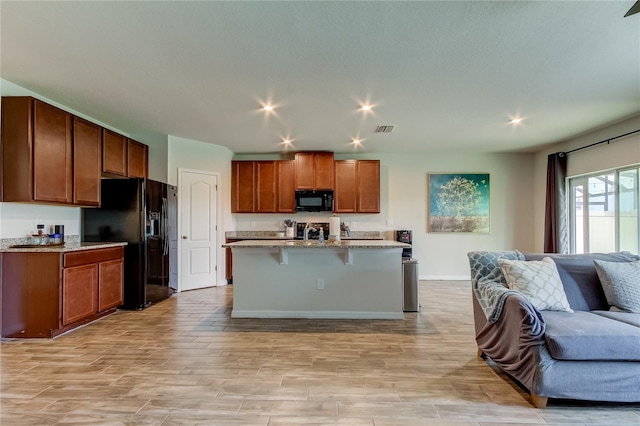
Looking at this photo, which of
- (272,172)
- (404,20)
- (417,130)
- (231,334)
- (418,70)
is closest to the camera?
(404,20)

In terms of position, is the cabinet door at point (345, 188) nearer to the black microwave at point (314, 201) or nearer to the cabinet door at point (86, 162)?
the black microwave at point (314, 201)

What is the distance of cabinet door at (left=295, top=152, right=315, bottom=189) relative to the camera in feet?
19.5

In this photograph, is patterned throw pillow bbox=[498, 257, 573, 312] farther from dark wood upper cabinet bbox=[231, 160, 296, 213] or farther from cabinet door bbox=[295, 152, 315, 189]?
dark wood upper cabinet bbox=[231, 160, 296, 213]

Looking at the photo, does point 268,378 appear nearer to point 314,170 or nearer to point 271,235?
point 271,235

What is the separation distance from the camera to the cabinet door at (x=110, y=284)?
361 centimetres

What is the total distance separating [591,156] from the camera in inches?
185

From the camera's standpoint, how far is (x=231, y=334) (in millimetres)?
3141

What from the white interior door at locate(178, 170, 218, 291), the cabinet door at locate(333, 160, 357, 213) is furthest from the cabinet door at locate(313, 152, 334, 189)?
the white interior door at locate(178, 170, 218, 291)

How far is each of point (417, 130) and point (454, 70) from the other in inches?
73.6

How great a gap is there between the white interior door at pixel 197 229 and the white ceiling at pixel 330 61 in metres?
1.29

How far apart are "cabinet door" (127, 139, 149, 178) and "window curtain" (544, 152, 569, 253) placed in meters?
6.85

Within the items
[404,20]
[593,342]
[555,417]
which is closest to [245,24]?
[404,20]

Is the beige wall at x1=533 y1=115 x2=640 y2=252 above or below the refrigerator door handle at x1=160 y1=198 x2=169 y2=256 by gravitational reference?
above

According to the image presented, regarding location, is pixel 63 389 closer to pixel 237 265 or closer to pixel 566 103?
pixel 237 265
